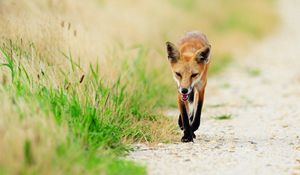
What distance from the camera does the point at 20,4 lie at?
10.7m

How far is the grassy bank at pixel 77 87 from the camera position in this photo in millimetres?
6227

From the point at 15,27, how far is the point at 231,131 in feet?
11.2

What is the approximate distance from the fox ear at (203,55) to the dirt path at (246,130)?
3.43 ft

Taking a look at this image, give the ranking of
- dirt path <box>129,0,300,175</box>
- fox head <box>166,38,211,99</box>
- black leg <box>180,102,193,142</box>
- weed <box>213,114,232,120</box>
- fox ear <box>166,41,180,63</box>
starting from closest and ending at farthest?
dirt path <box>129,0,300,175</box>
fox head <box>166,38,211,99</box>
black leg <box>180,102,193,142</box>
fox ear <box>166,41,180,63</box>
weed <box>213,114,232,120</box>

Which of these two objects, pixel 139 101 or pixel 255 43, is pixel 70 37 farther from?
pixel 255 43

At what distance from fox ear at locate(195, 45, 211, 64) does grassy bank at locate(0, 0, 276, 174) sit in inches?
41.2

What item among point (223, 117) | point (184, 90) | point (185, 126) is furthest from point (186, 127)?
point (223, 117)

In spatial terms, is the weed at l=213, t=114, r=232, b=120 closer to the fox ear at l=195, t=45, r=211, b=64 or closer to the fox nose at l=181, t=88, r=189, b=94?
the fox ear at l=195, t=45, r=211, b=64

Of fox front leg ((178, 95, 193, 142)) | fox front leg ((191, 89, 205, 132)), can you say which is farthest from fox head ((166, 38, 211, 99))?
fox front leg ((178, 95, 193, 142))

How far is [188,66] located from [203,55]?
277 millimetres

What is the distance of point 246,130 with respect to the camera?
10.0 m

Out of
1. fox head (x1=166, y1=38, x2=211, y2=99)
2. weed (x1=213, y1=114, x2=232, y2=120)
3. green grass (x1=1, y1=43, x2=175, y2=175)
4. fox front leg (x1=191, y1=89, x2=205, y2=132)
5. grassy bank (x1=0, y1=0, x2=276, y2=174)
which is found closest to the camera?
grassy bank (x1=0, y1=0, x2=276, y2=174)

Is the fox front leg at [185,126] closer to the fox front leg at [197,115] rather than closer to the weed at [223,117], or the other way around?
the fox front leg at [197,115]

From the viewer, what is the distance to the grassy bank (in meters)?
6.23
